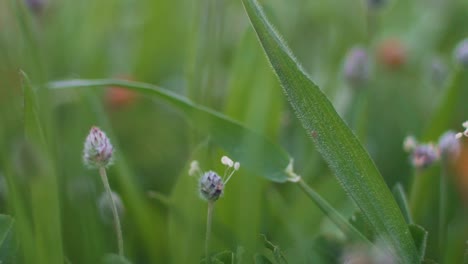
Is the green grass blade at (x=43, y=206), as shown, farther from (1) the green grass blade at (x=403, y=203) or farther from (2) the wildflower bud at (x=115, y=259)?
(1) the green grass blade at (x=403, y=203)

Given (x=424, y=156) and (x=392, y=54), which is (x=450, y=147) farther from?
(x=392, y=54)

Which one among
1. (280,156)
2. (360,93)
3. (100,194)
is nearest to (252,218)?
(280,156)

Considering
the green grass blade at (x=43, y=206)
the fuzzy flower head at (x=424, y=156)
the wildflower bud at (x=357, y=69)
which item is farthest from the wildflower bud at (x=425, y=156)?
the green grass blade at (x=43, y=206)

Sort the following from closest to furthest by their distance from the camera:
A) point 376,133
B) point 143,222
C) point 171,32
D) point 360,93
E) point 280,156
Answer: point 280,156 < point 143,222 < point 360,93 < point 376,133 < point 171,32

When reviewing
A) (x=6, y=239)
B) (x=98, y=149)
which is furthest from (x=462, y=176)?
(x=6, y=239)

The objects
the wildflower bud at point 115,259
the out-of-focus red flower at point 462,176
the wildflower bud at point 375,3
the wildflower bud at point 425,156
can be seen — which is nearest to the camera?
the wildflower bud at point 115,259

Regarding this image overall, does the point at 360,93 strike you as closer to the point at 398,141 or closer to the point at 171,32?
the point at 398,141

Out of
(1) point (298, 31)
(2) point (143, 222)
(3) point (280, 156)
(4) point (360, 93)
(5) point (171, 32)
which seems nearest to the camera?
(3) point (280, 156)
